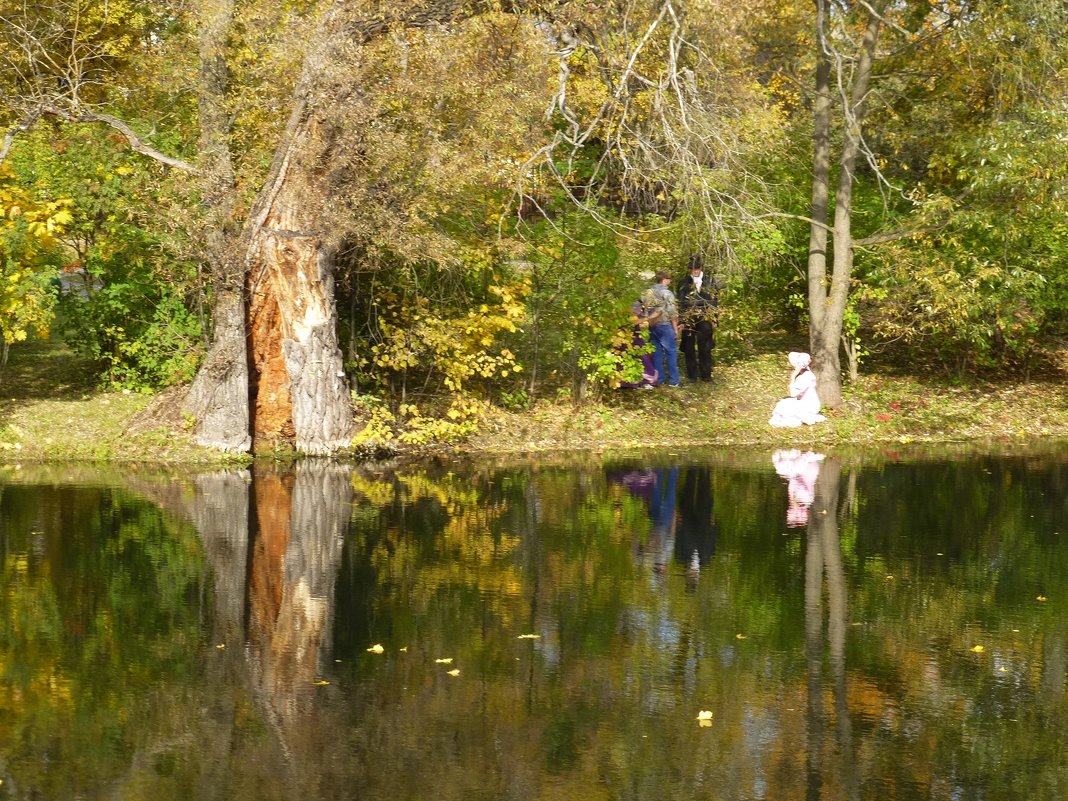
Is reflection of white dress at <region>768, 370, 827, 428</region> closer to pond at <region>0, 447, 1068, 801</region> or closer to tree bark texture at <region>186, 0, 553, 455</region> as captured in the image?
pond at <region>0, 447, 1068, 801</region>

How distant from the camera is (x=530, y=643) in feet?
27.9

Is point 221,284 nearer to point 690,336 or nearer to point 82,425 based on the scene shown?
point 82,425

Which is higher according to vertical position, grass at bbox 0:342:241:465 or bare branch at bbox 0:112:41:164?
bare branch at bbox 0:112:41:164

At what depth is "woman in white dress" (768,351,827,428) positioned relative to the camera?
63.4 feet

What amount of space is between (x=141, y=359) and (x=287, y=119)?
4.14m

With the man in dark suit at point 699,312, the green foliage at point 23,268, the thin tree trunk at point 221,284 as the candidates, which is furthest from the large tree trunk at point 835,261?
the green foliage at point 23,268

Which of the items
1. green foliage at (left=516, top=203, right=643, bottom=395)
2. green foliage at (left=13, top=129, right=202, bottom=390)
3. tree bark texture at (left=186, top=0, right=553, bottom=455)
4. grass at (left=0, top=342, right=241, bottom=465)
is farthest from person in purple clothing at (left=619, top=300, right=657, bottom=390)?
grass at (left=0, top=342, right=241, bottom=465)

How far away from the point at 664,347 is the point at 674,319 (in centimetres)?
47

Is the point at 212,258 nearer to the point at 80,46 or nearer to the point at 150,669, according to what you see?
the point at 80,46

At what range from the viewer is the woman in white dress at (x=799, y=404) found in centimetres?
1933

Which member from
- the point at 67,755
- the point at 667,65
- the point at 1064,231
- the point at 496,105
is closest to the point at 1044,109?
the point at 1064,231

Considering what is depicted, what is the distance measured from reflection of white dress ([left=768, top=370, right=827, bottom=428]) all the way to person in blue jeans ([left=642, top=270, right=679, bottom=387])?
5.52 feet

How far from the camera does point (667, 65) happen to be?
635 inches

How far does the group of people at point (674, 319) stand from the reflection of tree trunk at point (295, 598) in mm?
6275
